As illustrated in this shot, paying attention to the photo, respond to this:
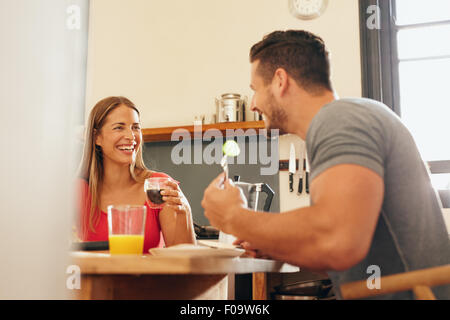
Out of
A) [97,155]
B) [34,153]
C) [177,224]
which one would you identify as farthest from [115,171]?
[34,153]

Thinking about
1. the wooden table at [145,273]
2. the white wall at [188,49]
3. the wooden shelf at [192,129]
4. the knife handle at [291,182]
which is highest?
the white wall at [188,49]

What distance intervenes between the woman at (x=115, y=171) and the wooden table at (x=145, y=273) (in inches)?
37.2

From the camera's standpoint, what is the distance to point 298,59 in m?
1.35

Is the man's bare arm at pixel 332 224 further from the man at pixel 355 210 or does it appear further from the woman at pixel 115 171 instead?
the woman at pixel 115 171

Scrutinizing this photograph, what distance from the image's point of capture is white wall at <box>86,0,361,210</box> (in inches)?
130

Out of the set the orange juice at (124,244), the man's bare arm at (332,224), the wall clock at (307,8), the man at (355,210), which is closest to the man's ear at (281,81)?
the man at (355,210)

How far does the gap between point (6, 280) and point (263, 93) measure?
1.05 metres

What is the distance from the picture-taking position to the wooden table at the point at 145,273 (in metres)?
0.81

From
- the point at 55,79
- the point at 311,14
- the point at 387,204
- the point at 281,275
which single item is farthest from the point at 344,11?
the point at 55,79

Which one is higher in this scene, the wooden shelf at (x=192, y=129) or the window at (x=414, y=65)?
the window at (x=414, y=65)

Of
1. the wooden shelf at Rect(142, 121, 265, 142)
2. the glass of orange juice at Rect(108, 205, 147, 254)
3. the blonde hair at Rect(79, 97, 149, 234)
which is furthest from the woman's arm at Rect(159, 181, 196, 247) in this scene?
the wooden shelf at Rect(142, 121, 265, 142)

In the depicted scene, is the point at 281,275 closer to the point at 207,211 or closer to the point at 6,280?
the point at 207,211

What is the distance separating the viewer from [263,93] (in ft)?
4.56

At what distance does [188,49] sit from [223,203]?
286 centimetres
